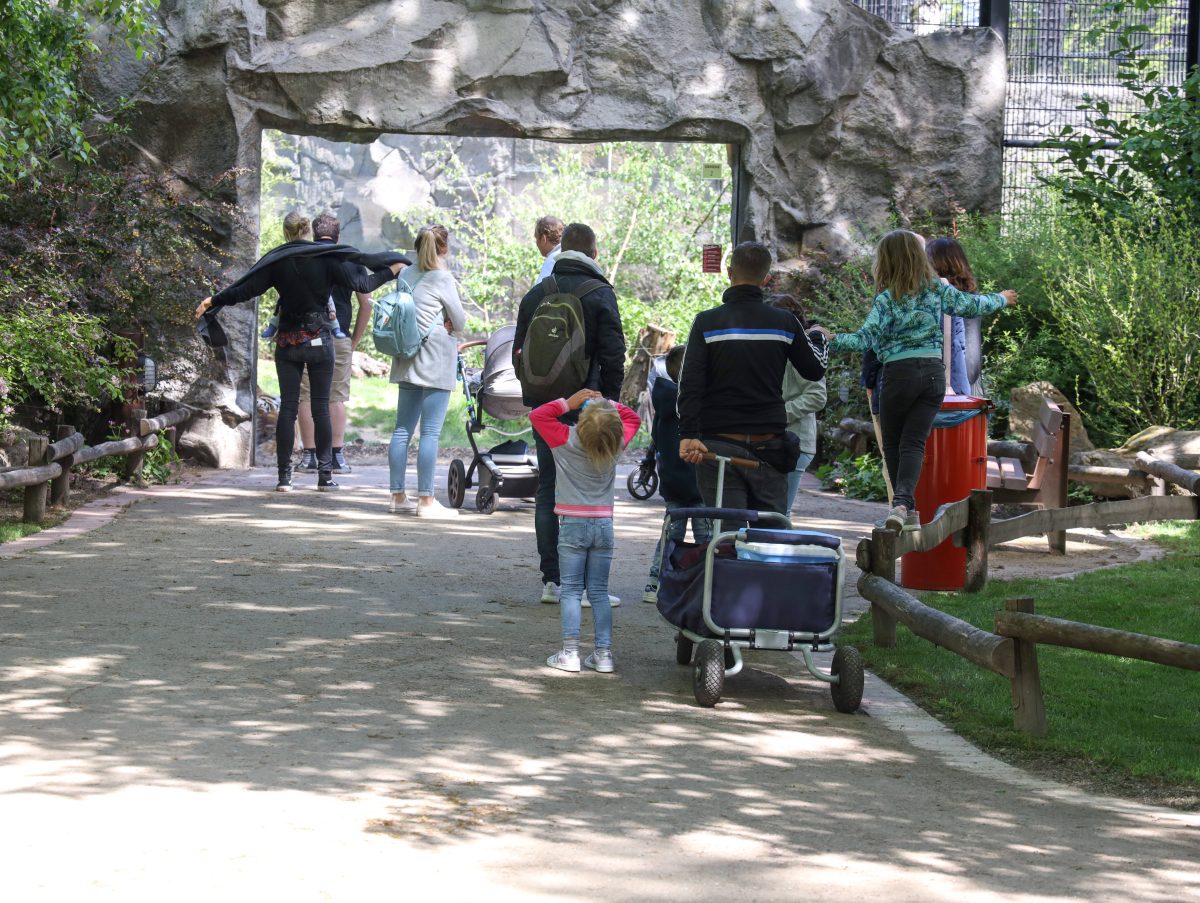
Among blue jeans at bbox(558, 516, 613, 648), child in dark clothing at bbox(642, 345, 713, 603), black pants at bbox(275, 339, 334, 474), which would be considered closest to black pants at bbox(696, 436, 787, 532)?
blue jeans at bbox(558, 516, 613, 648)

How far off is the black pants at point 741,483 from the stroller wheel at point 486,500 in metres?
4.66

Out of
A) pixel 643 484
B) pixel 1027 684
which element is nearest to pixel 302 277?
pixel 643 484

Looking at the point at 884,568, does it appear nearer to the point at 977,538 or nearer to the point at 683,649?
the point at 683,649

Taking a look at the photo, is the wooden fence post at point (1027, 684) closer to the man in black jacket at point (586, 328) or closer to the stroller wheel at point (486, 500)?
the man in black jacket at point (586, 328)

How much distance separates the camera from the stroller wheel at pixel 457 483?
36.8ft

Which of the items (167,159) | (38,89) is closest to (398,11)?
(167,159)

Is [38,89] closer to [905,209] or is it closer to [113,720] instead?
[113,720]

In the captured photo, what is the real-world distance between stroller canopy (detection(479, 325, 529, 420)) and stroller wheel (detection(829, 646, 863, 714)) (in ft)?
18.0

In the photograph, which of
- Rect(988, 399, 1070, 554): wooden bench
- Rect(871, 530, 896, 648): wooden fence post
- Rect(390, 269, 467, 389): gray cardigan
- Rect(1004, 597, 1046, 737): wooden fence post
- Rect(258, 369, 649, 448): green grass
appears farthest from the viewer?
Rect(258, 369, 649, 448): green grass

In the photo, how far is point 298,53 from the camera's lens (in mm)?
14031

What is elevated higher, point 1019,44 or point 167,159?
point 1019,44

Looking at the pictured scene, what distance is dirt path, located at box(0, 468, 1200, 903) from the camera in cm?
372

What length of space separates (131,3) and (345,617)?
4.26m

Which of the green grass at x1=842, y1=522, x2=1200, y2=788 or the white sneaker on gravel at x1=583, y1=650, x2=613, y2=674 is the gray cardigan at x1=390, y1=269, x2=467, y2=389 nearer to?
the green grass at x1=842, y1=522, x2=1200, y2=788
